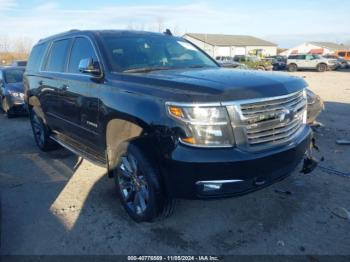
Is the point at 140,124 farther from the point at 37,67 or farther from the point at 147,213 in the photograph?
the point at 37,67

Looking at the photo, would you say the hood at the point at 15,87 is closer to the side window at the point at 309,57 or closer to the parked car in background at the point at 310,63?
the parked car in background at the point at 310,63

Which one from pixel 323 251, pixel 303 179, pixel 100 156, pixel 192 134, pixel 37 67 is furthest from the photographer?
pixel 37 67

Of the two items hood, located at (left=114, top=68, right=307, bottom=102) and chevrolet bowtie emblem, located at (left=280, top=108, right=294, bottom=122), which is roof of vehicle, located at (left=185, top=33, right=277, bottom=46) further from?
chevrolet bowtie emblem, located at (left=280, top=108, right=294, bottom=122)

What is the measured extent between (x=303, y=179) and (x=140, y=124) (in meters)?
2.68

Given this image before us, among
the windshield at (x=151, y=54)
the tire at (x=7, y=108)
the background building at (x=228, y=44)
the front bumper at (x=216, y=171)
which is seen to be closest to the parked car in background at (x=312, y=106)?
the windshield at (x=151, y=54)

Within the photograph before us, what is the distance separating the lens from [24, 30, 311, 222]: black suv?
2.94 metres

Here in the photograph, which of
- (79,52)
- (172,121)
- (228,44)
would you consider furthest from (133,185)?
(228,44)

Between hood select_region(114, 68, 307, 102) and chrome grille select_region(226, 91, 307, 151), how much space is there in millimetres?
72

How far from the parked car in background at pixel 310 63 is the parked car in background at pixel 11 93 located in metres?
32.1

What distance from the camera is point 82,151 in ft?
15.5

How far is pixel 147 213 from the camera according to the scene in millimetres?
3475

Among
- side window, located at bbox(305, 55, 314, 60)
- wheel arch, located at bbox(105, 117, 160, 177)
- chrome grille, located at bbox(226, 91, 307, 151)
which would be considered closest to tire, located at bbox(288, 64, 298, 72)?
side window, located at bbox(305, 55, 314, 60)

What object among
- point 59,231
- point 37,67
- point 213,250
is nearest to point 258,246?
point 213,250

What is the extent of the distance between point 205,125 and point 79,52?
100 inches
